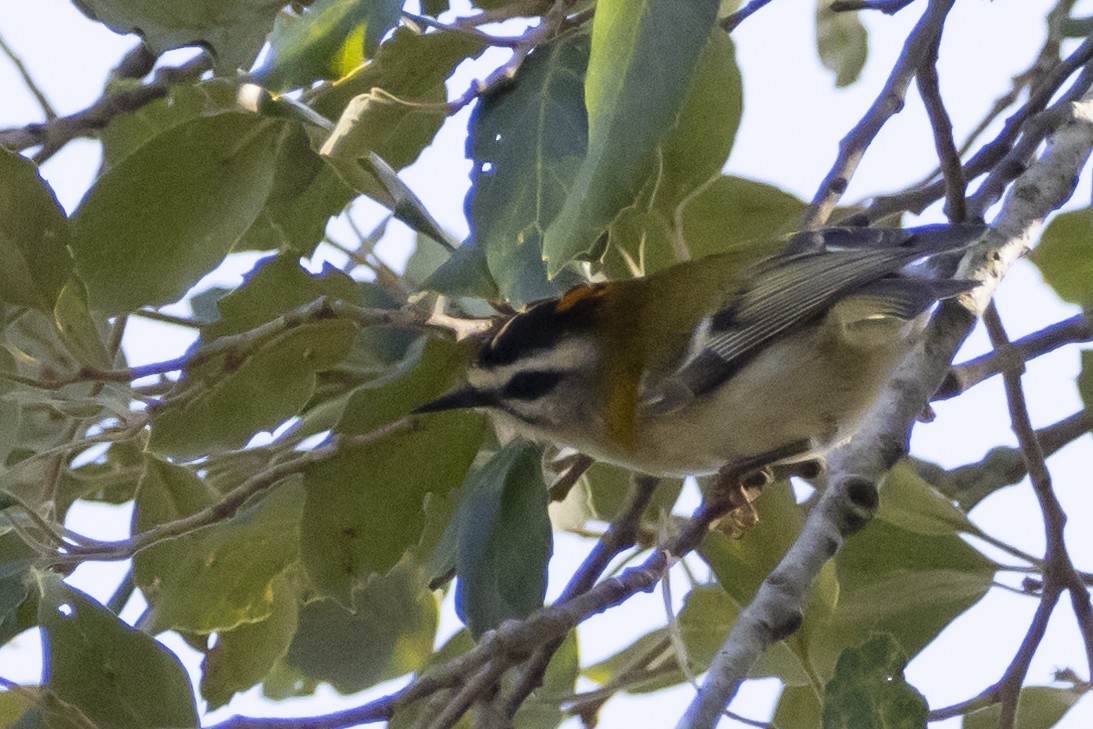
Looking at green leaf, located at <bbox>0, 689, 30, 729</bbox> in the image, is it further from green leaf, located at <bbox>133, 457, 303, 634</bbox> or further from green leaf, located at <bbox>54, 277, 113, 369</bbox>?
green leaf, located at <bbox>54, 277, 113, 369</bbox>

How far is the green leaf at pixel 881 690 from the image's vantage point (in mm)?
1259

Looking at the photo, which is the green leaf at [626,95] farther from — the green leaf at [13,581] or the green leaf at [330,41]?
the green leaf at [13,581]

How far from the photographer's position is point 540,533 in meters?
1.59

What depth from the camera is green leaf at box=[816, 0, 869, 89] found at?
2410 millimetres

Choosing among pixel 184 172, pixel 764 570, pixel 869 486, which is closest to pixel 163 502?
pixel 184 172

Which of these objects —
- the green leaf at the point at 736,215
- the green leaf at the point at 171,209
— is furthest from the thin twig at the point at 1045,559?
the green leaf at the point at 171,209

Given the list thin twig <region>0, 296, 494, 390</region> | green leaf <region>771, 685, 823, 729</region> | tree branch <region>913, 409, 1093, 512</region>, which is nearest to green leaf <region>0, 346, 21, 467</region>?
thin twig <region>0, 296, 494, 390</region>

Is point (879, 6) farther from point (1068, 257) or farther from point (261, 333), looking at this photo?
point (261, 333)

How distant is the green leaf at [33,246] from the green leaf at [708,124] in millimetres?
813

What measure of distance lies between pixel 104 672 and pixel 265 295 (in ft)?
1.66

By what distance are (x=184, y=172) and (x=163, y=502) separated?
17.9 inches

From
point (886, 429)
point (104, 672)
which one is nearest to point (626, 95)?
point (886, 429)

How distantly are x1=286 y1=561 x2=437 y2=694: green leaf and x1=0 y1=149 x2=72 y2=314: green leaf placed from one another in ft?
2.12

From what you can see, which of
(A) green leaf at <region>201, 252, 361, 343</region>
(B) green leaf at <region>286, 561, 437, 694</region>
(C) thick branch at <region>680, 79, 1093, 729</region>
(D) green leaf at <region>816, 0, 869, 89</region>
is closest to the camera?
(C) thick branch at <region>680, 79, 1093, 729</region>
